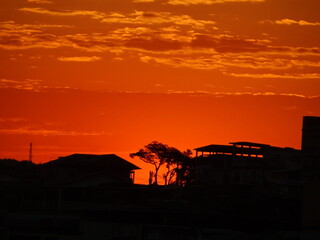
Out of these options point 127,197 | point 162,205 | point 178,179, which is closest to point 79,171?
point 127,197

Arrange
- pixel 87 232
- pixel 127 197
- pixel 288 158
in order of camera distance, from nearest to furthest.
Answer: pixel 87 232 < pixel 127 197 < pixel 288 158

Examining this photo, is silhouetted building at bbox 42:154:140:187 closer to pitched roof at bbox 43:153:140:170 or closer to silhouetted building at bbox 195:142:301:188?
pitched roof at bbox 43:153:140:170

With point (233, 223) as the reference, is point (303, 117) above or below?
above

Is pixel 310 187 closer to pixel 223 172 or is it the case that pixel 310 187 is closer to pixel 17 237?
pixel 17 237

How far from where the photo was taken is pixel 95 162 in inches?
3964

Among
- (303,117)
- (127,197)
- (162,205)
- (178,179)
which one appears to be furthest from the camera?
(178,179)

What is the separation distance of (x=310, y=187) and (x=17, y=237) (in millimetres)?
26273

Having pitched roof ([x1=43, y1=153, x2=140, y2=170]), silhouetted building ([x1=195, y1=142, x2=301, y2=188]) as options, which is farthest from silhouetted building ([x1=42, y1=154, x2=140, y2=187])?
silhouetted building ([x1=195, y1=142, x2=301, y2=188])

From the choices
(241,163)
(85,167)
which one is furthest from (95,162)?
(241,163)

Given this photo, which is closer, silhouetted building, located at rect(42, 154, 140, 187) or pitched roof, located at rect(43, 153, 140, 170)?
silhouetted building, located at rect(42, 154, 140, 187)

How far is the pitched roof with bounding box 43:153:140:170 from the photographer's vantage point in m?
101

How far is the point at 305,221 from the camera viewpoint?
217ft

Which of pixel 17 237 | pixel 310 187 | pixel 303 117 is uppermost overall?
pixel 303 117

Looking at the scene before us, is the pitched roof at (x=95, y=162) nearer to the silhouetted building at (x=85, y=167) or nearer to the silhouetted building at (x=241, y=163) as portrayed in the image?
the silhouetted building at (x=85, y=167)
